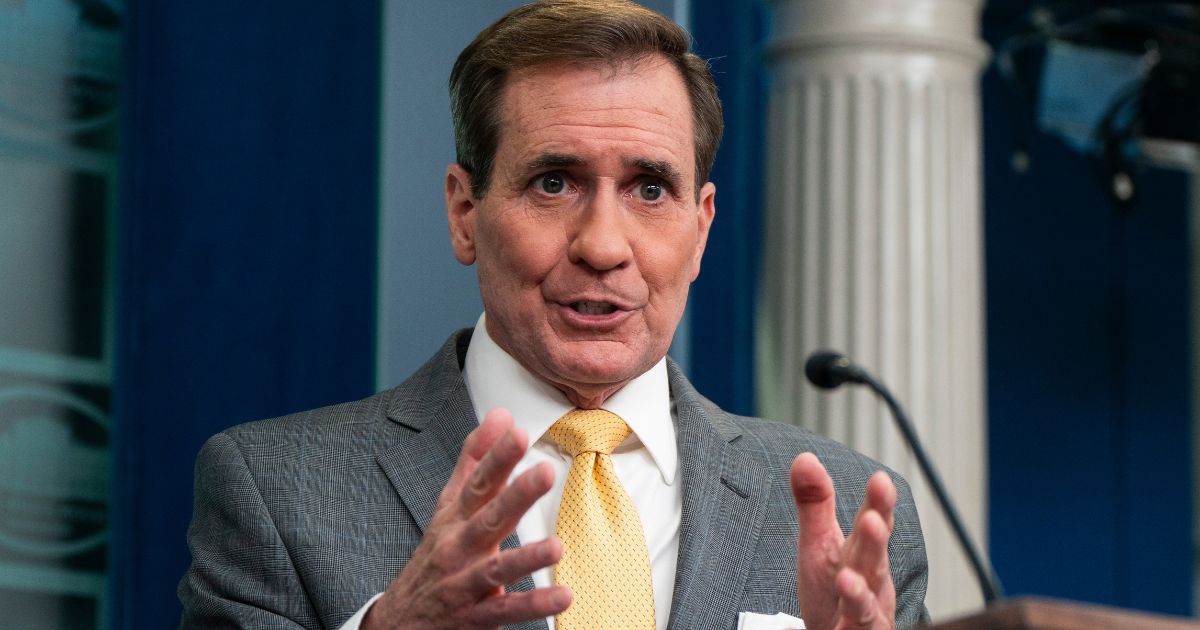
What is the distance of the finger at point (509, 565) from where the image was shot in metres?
1.20

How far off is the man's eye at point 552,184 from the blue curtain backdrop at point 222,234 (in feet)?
2.39

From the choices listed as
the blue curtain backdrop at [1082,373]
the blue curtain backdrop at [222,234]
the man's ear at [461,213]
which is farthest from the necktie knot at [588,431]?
the blue curtain backdrop at [1082,373]

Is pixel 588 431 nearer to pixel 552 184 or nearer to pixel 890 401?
pixel 552 184

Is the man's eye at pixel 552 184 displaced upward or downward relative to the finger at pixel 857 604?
upward

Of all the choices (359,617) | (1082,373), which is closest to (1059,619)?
(359,617)

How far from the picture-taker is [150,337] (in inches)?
99.0

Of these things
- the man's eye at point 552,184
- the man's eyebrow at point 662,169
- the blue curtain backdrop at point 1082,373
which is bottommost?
the blue curtain backdrop at point 1082,373

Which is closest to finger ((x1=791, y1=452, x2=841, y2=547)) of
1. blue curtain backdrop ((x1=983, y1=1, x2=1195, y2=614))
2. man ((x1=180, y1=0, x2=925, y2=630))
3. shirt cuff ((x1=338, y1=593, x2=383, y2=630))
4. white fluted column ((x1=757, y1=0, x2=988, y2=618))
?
man ((x1=180, y1=0, x2=925, y2=630))

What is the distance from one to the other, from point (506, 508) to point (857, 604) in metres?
0.29

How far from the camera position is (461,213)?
1854 mm

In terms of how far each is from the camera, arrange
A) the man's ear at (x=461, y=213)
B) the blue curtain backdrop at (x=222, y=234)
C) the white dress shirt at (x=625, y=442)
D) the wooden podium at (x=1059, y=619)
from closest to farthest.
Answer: the wooden podium at (x=1059, y=619) → the white dress shirt at (x=625, y=442) → the man's ear at (x=461, y=213) → the blue curtain backdrop at (x=222, y=234)

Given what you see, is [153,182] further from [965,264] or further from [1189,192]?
[1189,192]

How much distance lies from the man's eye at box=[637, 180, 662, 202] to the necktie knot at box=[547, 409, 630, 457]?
235mm

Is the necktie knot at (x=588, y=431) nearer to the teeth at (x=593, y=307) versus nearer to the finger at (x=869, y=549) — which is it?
the teeth at (x=593, y=307)
